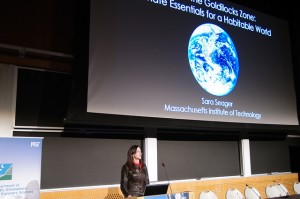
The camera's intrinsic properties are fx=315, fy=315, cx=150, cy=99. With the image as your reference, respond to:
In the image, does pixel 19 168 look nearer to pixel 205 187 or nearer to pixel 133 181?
pixel 133 181

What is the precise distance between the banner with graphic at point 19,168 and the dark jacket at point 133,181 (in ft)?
2.54

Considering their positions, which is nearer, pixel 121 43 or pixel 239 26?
pixel 121 43

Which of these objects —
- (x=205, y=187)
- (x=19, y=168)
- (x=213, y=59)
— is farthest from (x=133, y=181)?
(x=213, y=59)

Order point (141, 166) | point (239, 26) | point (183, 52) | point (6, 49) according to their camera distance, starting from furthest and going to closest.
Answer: point (239, 26) < point (183, 52) < point (6, 49) < point (141, 166)

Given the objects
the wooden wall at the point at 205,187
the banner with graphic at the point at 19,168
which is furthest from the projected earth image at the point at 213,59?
the banner with graphic at the point at 19,168

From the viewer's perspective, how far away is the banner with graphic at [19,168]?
8.79ft

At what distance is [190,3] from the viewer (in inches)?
156

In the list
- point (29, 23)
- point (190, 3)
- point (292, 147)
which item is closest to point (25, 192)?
point (29, 23)

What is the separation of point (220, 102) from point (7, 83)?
2450mm

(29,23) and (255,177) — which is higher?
(29,23)

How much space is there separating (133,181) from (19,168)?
1.00 metres

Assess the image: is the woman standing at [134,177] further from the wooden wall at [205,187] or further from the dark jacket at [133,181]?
the wooden wall at [205,187]

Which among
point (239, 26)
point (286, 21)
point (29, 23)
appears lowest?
point (29, 23)

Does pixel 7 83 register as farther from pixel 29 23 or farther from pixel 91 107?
pixel 91 107
